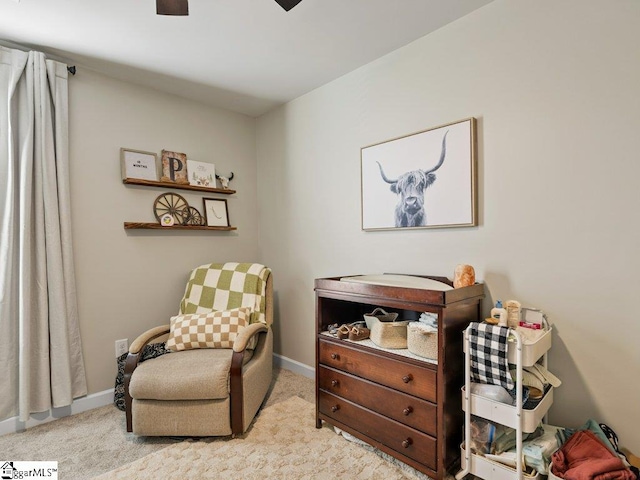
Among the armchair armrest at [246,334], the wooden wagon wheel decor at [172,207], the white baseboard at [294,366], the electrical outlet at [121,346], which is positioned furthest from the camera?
the white baseboard at [294,366]

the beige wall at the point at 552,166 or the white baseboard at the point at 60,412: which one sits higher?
the beige wall at the point at 552,166

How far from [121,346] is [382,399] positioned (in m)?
2.02

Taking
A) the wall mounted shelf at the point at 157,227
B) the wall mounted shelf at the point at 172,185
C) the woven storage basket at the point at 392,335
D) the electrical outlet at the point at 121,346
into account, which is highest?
the wall mounted shelf at the point at 172,185

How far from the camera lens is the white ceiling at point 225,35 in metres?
1.89

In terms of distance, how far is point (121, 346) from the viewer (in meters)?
2.68

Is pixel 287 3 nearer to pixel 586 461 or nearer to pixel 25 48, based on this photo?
pixel 25 48

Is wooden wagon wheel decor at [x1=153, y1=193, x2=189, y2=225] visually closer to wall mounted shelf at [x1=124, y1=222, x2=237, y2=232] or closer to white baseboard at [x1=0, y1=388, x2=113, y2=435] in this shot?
wall mounted shelf at [x1=124, y1=222, x2=237, y2=232]

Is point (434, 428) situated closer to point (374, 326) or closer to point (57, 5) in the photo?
point (374, 326)

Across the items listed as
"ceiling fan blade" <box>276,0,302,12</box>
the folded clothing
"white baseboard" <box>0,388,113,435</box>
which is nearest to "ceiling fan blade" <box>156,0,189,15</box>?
"ceiling fan blade" <box>276,0,302,12</box>

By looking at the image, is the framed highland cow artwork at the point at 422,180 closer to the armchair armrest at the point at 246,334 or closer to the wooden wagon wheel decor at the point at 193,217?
the armchair armrest at the point at 246,334

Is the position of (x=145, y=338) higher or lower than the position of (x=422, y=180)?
lower

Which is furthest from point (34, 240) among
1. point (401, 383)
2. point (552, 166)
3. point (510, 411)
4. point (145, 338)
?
point (552, 166)

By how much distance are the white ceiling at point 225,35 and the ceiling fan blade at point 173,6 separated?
1.50 feet

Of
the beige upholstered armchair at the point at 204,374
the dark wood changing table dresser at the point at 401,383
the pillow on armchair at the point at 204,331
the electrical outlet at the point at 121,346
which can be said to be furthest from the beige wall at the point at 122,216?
the dark wood changing table dresser at the point at 401,383
